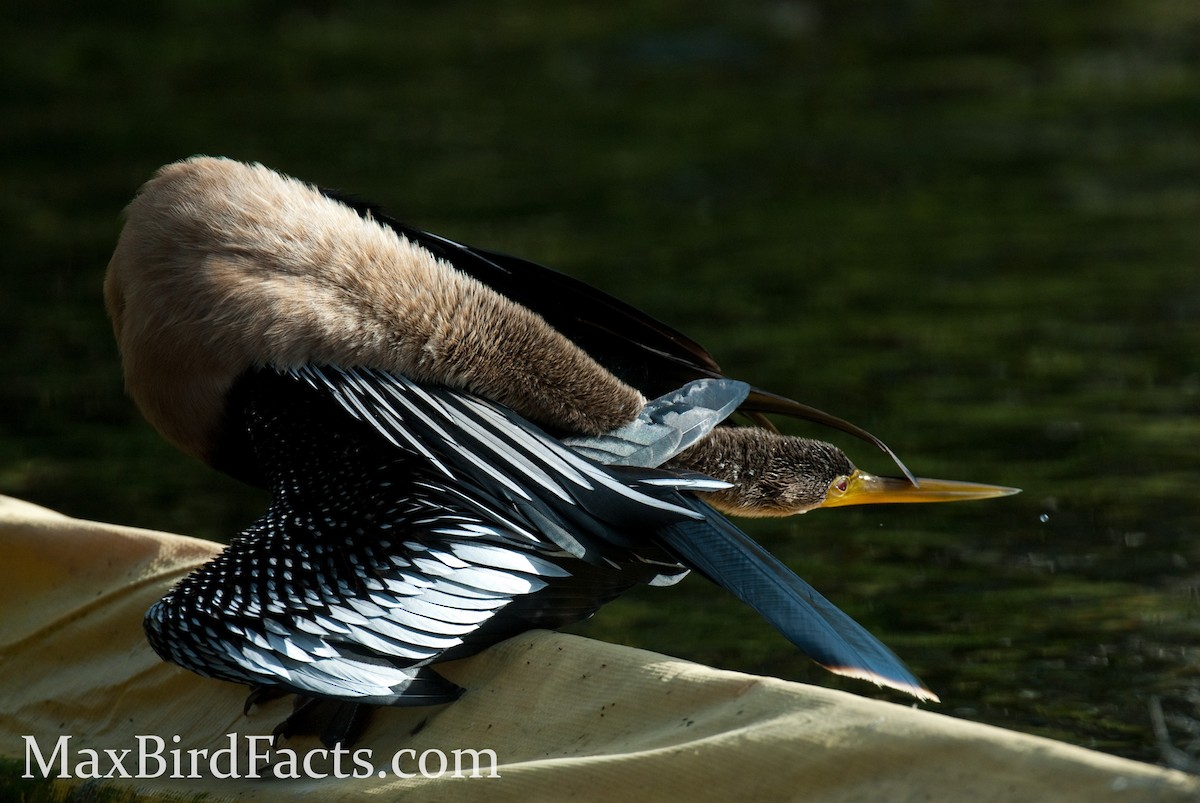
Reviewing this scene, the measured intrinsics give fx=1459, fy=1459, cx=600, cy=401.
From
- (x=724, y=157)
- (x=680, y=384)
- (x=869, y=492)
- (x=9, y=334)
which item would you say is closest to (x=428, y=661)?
(x=680, y=384)

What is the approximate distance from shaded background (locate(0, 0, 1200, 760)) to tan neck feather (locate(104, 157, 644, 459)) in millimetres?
704

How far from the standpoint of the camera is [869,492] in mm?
2334

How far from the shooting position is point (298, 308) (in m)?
1.90

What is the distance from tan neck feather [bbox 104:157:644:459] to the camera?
1.91 m

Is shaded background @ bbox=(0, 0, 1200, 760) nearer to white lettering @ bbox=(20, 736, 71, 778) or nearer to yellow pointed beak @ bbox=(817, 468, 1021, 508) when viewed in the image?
yellow pointed beak @ bbox=(817, 468, 1021, 508)

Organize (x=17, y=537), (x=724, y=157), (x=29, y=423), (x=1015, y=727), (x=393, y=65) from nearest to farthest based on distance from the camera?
(x=1015, y=727)
(x=17, y=537)
(x=29, y=423)
(x=724, y=157)
(x=393, y=65)

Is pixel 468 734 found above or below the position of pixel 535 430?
below

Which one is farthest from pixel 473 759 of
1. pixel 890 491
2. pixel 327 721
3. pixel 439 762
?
pixel 890 491

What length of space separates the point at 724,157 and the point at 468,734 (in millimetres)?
5128

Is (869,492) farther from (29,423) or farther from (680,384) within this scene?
(29,423)

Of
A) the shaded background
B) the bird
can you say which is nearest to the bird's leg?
the bird

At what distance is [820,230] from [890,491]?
338cm

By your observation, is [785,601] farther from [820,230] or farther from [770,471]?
[820,230]

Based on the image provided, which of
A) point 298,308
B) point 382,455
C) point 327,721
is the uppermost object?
point 298,308
